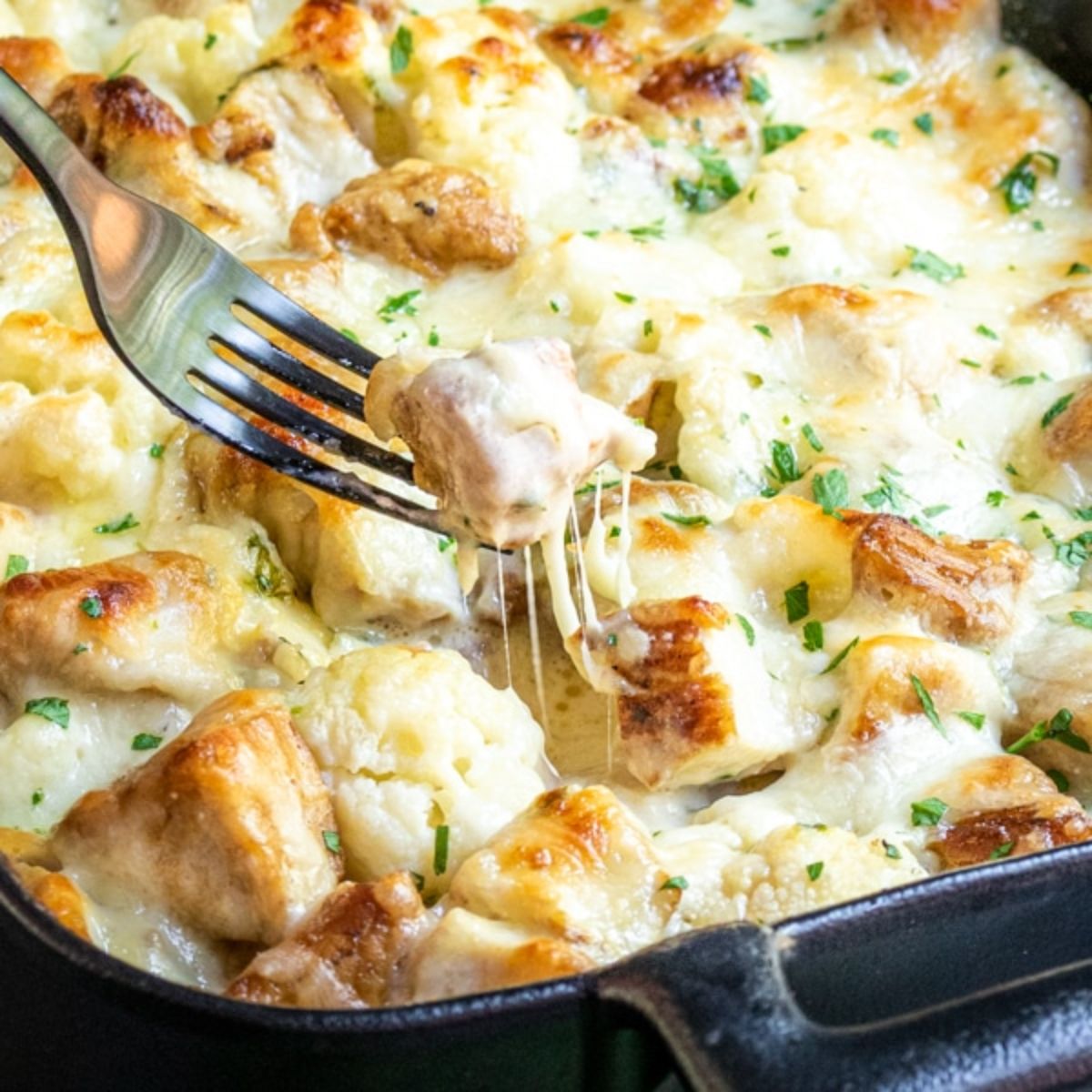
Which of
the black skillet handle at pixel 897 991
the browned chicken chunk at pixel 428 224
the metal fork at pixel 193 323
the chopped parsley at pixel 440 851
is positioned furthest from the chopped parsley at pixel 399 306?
the black skillet handle at pixel 897 991

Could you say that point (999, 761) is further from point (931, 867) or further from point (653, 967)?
point (653, 967)

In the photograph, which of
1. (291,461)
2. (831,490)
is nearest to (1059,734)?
(831,490)

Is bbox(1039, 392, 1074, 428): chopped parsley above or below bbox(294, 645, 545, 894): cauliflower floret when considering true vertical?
below

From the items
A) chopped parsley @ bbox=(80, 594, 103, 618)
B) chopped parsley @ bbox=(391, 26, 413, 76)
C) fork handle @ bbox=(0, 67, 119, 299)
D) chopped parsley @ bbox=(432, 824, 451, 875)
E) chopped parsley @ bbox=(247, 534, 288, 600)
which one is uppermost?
fork handle @ bbox=(0, 67, 119, 299)

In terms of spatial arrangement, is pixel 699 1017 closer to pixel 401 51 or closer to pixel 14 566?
pixel 14 566

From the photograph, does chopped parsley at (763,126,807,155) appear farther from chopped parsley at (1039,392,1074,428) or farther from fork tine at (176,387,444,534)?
fork tine at (176,387,444,534)

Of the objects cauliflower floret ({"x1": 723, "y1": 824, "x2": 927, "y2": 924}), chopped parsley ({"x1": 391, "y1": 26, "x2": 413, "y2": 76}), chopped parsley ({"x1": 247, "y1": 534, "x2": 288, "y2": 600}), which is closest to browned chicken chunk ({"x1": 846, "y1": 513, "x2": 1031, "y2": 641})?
cauliflower floret ({"x1": 723, "y1": 824, "x2": 927, "y2": 924})
